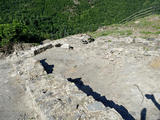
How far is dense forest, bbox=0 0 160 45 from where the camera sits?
1673 inches

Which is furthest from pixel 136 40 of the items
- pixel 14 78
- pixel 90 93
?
pixel 14 78

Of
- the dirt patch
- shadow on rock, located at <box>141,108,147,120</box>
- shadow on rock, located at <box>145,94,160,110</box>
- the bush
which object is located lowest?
the bush

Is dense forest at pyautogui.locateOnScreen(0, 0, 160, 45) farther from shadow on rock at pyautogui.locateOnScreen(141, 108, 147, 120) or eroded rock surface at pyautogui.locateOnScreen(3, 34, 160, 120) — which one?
shadow on rock at pyautogui.locateOnScreen(141, 108, 147, 120)

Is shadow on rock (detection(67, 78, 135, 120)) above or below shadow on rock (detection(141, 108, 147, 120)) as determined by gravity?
below

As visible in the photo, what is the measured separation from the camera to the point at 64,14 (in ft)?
183

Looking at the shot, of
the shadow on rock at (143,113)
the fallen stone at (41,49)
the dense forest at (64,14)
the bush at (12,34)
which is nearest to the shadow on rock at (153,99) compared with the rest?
the shadow on rock at (143,113)

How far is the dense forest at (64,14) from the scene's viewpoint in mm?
42500

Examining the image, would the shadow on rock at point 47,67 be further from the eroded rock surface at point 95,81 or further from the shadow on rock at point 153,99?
the shadow on rock at point 153,99

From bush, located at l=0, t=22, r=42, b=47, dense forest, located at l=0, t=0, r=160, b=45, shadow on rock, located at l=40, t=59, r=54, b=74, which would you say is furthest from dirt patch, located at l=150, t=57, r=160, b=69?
dense forest, located at l=0, t=0, r=160, b=45

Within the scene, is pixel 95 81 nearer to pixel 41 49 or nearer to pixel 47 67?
pixel 47 67

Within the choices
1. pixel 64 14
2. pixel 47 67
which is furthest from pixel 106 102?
pixel 64 14

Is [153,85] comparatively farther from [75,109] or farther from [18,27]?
[18,27]

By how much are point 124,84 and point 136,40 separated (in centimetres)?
710

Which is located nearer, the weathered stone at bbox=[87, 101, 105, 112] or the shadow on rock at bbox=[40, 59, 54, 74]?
the weathered stone at bbox=[87, 101, 105, 112]
